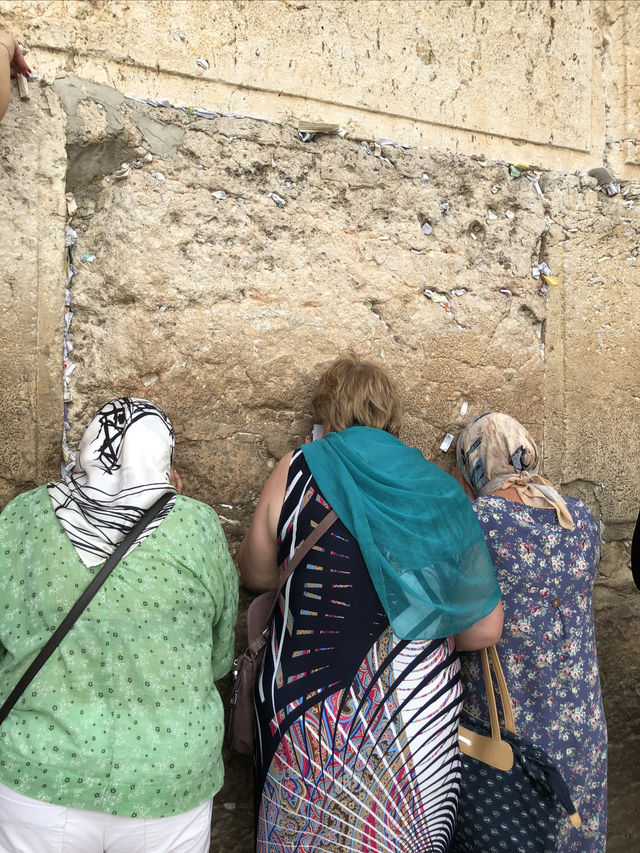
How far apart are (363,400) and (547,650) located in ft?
3.08

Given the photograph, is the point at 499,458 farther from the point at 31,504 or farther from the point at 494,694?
the point at 31,504

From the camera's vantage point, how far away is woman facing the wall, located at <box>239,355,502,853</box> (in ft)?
6.79

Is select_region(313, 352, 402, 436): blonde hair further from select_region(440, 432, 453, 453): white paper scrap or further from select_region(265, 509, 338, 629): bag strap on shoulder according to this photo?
select_region(440, 432, 453, 453): white paper scrap

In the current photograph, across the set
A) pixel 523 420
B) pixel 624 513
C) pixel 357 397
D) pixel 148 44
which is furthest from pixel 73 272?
pixel 624 513

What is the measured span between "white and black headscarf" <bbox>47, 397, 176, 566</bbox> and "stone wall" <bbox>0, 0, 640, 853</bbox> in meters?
0.47

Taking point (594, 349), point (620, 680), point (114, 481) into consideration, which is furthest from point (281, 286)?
point (620, 680)

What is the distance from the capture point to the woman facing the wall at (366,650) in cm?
207

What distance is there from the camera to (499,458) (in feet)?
A: 9.03

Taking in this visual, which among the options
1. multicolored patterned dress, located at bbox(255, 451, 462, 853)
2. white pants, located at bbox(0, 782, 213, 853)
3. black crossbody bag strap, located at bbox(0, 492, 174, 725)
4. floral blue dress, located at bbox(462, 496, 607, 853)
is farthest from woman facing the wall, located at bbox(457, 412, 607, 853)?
black crossbody bag strap, located at bbox(0, 492, 174, 725)

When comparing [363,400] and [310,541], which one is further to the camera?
[363,400]

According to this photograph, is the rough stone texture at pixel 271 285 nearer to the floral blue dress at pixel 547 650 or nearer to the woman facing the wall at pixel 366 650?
the woman facing the wall at pixel 366 650

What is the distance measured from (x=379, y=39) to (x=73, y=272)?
1.46 meters

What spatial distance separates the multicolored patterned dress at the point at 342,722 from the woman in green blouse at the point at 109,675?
222mm

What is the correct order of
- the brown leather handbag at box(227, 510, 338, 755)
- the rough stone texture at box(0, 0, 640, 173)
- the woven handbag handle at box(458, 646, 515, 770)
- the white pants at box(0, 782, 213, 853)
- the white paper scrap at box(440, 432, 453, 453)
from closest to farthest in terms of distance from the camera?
the white pants at box(0, 782, 213, 853) → the woven handbag handle at box(458, 646, 515, 770) → the brown leather handbag at box(227, 510, 338, 755) → the rough stone texture at box(0, 0, 640, 173) → the white paper scrap at box(440, 432, 453, 453)
